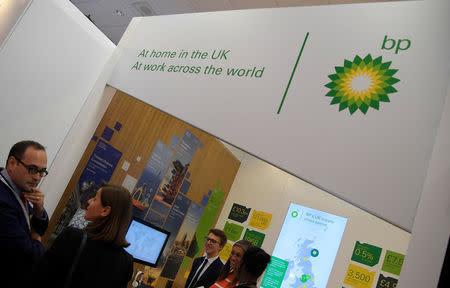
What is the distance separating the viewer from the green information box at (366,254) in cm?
422

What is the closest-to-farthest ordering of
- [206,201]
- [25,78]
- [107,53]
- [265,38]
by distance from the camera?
[265,38] < [25,78] < [107,53] < [206,201]

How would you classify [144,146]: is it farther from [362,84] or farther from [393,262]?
[393,262]

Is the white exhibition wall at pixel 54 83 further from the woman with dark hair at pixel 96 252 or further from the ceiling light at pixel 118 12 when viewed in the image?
the ceiling light at pixel 118 12

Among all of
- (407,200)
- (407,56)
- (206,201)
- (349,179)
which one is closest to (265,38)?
(407,56)

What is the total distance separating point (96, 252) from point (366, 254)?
362cm

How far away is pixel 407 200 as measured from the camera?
144 cm

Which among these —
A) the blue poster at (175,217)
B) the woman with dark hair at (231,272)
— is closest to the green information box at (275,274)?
the blue poster at (175,217)

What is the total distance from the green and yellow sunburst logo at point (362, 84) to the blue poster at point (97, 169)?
230 centimetres

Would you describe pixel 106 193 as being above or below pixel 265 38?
below

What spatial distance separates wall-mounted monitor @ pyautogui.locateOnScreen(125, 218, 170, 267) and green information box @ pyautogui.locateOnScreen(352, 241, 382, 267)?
7.34 feet

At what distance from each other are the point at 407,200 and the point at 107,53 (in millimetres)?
2276

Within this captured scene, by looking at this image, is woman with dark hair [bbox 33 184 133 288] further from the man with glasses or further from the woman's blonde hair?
the man with glasses

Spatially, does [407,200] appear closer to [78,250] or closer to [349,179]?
[349,179]

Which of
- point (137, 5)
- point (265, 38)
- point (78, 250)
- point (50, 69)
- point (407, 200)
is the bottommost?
point (78, 250)
